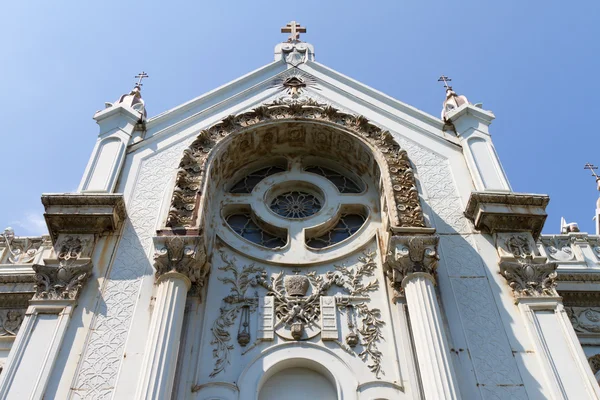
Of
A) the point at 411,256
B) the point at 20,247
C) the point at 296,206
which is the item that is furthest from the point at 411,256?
the point at 20,247

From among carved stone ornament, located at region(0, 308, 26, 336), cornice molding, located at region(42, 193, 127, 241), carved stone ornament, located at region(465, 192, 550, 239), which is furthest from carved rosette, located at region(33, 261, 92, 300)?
carved stone ornament, located at region(465, 192, 550, 239)

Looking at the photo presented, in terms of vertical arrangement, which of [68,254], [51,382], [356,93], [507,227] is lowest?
[51,382]

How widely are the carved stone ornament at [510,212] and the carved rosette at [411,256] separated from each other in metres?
1.63

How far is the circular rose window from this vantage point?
543 inches

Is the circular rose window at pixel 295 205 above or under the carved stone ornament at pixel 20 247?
above

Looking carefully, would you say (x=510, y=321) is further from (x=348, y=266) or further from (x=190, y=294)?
(x=190, y=294)

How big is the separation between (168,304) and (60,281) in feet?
7.42

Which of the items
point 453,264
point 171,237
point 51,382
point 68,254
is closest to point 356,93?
point 453,264

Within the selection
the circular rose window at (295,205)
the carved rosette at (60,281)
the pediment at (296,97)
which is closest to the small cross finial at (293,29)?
the pediment at (296,97)

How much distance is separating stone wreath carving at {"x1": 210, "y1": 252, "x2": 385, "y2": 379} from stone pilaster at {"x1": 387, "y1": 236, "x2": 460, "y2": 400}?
772 mm

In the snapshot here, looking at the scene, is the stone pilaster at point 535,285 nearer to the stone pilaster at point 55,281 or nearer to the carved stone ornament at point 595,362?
the carved stone ornament at point 595,362

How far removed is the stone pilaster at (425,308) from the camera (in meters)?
9.08

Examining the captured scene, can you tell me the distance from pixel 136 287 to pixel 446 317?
583 cm

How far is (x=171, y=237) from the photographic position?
10961mm
